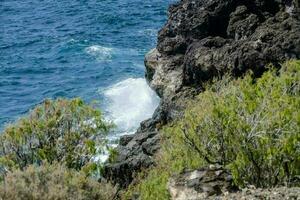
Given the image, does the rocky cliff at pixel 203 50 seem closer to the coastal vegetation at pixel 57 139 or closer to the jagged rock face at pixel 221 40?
the jagged rock face at pixel 221 40

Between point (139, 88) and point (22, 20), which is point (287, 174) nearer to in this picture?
point (139, 88)

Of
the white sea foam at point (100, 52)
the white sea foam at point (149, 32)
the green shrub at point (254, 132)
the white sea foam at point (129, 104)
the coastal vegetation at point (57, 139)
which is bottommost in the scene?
the white sea foam at point (129, 104)

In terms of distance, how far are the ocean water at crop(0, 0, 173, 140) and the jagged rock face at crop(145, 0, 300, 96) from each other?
26.9 feet

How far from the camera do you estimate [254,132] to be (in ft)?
84.7

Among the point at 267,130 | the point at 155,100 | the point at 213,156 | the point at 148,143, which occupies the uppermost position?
the point at 267,130

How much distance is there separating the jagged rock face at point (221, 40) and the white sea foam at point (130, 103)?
4.32m

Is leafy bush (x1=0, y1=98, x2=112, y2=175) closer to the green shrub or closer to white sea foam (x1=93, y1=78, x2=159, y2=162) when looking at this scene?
the green shrub

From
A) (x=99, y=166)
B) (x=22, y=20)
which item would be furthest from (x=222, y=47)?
(x=22, y=20)

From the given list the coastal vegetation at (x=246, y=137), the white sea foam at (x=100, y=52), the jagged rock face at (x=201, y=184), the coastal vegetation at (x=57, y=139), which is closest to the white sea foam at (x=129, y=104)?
the white sea foam at (x=100, y=52)

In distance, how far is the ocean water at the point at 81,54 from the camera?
63.2 meters

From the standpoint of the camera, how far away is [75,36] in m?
82.5

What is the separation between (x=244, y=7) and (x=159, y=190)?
2133cm

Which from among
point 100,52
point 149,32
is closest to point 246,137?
point 100,52

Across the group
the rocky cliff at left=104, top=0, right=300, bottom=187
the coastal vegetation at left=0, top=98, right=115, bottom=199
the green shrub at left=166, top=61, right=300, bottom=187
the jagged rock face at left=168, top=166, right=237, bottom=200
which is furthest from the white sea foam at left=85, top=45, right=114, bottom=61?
the jagged rock face at left=168, top=166, right=237, bottom=200
